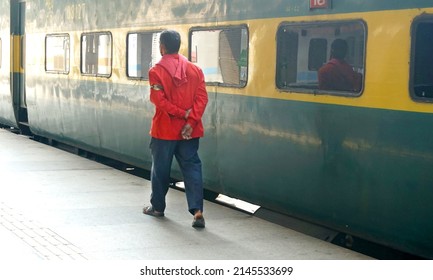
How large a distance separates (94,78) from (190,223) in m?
4.58

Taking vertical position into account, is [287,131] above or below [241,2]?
below

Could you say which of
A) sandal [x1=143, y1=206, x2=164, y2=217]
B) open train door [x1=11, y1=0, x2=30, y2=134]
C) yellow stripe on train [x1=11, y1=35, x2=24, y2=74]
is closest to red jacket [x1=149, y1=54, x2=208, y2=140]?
sandal [x1=143, y1=206, x2=164, y2=217]

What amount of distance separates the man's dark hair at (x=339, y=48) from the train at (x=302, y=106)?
40 millimetres

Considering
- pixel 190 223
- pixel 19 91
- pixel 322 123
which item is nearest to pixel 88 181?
pixel 190 223

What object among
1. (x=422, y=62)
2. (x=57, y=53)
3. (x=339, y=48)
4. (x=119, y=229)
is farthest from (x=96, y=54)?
(x=422, y=62)

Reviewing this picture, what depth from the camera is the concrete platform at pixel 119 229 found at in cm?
623

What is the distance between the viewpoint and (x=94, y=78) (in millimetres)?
11328

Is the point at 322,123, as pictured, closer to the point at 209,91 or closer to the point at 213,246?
the point at 213,246

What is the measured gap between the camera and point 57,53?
42.4 feet

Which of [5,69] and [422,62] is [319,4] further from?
[5,69]

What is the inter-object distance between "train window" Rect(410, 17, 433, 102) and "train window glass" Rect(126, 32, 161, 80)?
427cm

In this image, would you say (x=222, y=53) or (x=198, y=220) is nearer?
(x=198, y=220)

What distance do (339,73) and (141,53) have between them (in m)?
3.99

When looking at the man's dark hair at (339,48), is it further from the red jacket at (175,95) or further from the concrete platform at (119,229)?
the concrete platform at (119,229)
